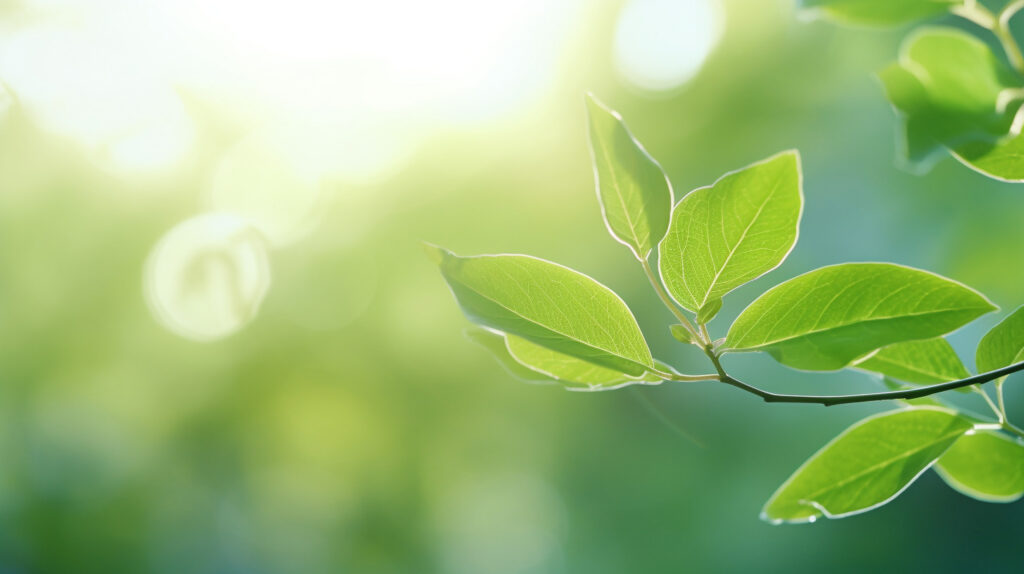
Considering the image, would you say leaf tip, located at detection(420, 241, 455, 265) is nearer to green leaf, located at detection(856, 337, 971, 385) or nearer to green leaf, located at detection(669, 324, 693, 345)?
green leaf, located at detection(669, 324, 693, 345)

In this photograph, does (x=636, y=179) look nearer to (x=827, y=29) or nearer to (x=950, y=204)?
(x=950, y=204)

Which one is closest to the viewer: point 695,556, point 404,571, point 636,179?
point 636,179

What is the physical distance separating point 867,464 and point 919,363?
0.19ft

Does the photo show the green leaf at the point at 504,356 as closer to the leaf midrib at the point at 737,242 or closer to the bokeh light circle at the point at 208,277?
the leaf midrib at the point at 737,242

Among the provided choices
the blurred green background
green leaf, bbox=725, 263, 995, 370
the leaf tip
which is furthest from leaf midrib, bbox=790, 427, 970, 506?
the blurred green background

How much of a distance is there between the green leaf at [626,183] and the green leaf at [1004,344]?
0.18 meters

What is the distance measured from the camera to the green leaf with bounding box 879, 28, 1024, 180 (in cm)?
29

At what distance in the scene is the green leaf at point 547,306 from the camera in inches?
11.4

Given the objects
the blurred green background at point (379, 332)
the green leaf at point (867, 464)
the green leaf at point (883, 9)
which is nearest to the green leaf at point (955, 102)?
the green leaf at point (883, 9)

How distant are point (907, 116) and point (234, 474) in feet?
17.1

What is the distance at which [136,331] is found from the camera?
466 cm

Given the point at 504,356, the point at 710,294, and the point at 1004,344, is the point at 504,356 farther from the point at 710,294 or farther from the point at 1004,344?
the point at 1004,344

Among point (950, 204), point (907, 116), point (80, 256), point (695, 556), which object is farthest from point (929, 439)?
point (80, 256)

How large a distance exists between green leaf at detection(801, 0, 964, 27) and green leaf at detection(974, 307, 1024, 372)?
14cm
